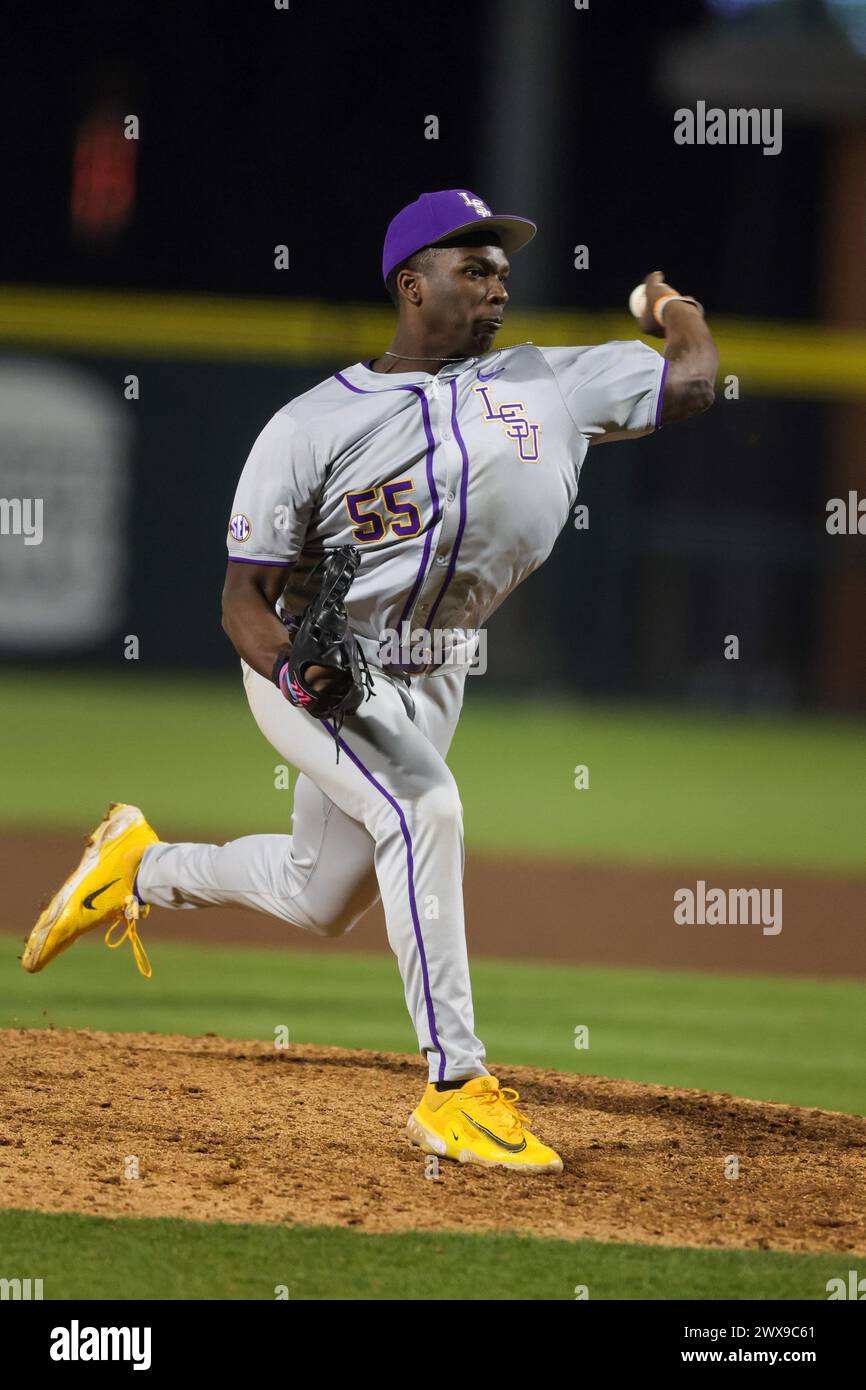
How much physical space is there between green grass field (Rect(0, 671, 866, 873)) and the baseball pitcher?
17.4 feet

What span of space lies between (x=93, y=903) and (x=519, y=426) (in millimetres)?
1848

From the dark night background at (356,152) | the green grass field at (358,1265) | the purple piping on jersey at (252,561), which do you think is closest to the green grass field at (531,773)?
the purple piping on jersey at (252,561)

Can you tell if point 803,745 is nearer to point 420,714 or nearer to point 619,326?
point 619,326

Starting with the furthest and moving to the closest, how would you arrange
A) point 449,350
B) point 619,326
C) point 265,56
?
point 265,56 < point 619,326 < point 449,350

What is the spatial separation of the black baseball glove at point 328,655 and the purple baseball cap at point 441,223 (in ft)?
2.61

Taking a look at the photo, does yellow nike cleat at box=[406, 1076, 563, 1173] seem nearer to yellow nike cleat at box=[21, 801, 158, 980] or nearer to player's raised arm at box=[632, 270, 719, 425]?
yellow nike cleat at box=[21, 801, 158, 980]

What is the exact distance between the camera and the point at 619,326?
15117 millimetres

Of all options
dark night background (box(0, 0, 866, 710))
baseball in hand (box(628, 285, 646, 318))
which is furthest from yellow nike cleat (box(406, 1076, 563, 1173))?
dark night background (box(0, 0, 866, 710))

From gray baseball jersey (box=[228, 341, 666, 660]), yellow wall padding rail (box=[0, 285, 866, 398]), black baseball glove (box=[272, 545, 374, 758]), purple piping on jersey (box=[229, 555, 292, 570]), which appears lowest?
black baseball glove (box=[272, 545, 374, 758])

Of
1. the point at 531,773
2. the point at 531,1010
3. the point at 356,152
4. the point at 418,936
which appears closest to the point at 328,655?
the point at 418,936

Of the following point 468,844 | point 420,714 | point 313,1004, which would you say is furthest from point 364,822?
point 468,844

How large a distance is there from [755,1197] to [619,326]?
460 inches

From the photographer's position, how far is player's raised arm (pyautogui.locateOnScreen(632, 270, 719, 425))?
4.56m
